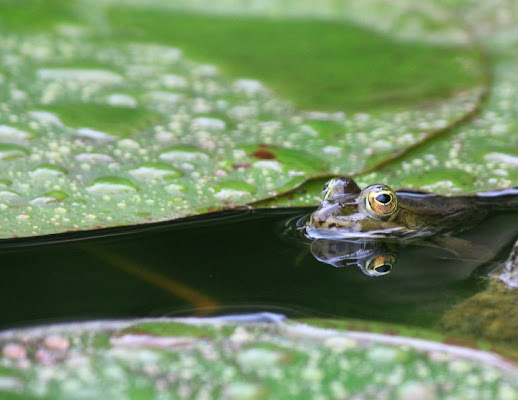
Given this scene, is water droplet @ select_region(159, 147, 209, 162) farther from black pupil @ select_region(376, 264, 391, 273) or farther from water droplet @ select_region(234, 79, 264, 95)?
black pupil @ select_region(376, 264, 391, 273)

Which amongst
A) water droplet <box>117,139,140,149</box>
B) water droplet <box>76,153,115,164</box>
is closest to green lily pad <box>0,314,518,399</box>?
water droplet <box>76,153,115,164</box>

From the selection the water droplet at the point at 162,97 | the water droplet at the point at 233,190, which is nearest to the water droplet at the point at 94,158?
the water droplet at the point at 233,190

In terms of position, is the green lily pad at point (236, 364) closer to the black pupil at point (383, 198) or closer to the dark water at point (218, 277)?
the dark water at point (218, 277)

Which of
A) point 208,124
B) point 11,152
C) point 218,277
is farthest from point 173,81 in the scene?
point 218,277

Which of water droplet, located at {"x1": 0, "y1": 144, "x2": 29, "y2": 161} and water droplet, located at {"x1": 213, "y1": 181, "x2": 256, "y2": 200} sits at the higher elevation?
water droplet, located at {"x1": 0, "y1": 144, "x2": 29, "y2": 161}

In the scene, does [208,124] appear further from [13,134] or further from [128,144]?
[13,134]

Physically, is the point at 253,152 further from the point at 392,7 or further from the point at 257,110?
the point at 392,7

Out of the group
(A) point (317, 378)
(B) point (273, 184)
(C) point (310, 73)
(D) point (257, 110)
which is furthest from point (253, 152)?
(A) point (317, 378)
